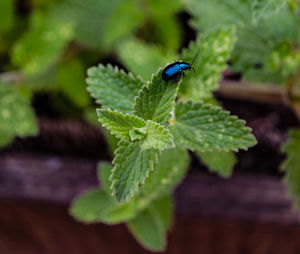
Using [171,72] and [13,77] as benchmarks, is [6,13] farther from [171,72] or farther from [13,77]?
[171,72]

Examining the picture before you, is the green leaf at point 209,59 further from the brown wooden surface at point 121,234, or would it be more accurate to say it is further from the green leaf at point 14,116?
the brown wooden surface at point 121,234

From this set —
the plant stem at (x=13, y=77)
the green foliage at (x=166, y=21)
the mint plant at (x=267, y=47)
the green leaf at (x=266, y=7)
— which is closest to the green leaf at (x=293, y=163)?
the mint plant at (x=267, y=47)

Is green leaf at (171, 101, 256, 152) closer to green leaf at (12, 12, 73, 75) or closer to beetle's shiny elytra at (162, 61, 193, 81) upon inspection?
beetle's shiny elytra at (162, 61, 193, 81)

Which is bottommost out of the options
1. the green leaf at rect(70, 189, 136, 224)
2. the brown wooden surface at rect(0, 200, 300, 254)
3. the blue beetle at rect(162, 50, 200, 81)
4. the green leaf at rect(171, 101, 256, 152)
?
the brown wooden surface at rect(0, 200, 300, 254)

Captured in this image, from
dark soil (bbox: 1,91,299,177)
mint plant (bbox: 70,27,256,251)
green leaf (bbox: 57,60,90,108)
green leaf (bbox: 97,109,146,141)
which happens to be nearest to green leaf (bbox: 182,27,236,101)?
mint plant (bbox: 70,27,256,251)

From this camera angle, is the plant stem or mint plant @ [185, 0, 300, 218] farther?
the plant stem

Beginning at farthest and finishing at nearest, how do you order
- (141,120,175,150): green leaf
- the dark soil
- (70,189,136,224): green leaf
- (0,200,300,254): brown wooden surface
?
(0,200,300,254): brown wooden surface → the dark soil → (70,189,136,224): green leaf → (141,120,175,150): green leaf

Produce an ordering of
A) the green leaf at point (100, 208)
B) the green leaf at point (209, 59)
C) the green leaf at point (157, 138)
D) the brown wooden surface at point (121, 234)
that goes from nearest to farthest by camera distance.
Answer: the green leaf at point (157, 138)
the green leaf at point (209, 59)
the green leaf at point (100, 208)
the brown wooden surface at point (121, 234)

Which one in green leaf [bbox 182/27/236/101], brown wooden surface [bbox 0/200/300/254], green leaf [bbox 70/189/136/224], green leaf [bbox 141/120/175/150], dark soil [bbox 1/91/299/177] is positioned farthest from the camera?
brown wooden surface [bbox 0/200/300/254]
